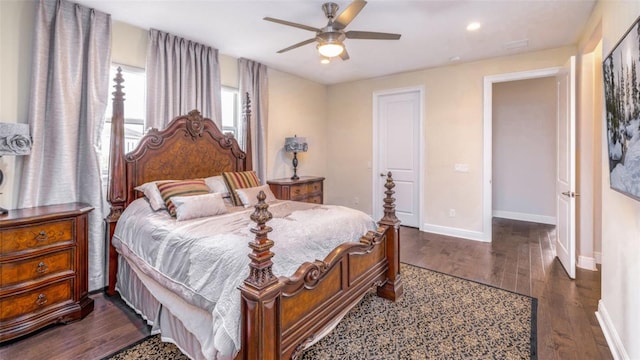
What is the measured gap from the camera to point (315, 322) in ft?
6.29

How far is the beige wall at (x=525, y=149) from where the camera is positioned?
222 inches

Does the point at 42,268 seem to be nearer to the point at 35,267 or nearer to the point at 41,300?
the point at 35,267

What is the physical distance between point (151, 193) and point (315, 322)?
6.33 ft

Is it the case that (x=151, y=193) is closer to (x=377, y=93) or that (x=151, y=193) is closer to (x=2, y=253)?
(x=2, y=253)

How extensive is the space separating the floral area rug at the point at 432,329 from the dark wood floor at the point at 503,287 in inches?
6.1

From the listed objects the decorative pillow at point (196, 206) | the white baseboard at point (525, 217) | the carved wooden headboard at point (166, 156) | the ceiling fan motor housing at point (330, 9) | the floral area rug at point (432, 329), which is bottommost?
the floral area rug at point (432, 329)

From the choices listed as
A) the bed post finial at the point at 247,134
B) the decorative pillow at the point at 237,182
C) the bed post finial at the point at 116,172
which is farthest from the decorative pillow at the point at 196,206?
the bed post finial at the point at 247,134

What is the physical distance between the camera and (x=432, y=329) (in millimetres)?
2240

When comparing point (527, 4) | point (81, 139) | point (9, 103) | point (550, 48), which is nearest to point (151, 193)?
point (81, 139)

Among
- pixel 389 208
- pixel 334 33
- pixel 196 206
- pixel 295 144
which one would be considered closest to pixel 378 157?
pixel 295 144

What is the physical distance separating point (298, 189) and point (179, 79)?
2.19 metres

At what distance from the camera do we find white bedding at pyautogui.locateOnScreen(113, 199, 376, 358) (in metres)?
1.60

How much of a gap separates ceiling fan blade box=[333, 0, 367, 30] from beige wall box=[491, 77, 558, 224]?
4.67 metres

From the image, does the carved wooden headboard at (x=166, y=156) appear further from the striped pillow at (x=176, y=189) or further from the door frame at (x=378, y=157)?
the door frame at (x=378, y=157)
